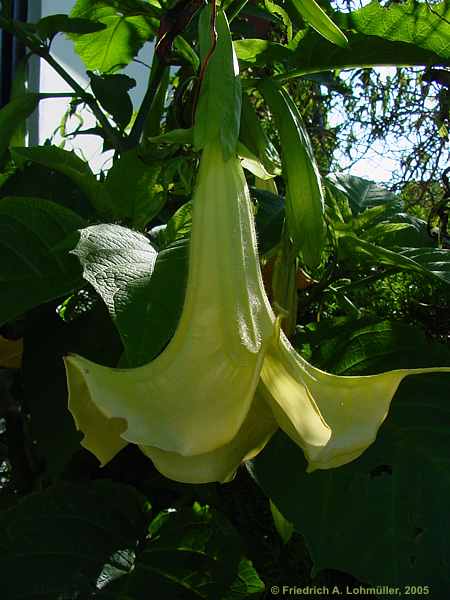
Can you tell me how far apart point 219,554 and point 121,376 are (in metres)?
0.31

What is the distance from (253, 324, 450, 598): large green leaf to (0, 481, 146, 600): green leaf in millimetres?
145

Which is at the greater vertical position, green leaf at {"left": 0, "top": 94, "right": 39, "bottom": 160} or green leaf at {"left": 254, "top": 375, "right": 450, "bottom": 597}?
green leaf at {"left": 0, "top": 94, "right": 39, "bottom": 160}

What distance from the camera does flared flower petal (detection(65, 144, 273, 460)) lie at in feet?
0.96

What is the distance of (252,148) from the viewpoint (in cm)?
50

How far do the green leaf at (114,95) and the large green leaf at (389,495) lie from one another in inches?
14.9

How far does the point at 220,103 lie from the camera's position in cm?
38

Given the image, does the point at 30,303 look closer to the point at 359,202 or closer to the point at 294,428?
the point at 294,428

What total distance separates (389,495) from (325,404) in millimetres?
210

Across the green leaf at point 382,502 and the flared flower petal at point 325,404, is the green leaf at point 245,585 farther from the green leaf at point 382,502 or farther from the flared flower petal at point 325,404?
the flared flower petal at point 325,404

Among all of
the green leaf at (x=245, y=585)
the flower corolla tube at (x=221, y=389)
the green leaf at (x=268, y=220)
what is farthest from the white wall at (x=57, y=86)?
the flower corolla tube at (x=221, y=389)

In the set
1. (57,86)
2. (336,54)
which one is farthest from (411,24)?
(57,86)

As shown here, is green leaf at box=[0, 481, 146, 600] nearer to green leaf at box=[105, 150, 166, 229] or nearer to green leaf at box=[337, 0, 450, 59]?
green leaf at box=[105, 150, 166, 229]

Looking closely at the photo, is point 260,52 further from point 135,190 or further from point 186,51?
point 135,190

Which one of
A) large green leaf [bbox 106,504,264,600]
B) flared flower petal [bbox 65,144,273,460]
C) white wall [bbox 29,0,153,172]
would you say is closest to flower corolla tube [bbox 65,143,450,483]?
flared flower petal [bbox 65,144,273,460]
